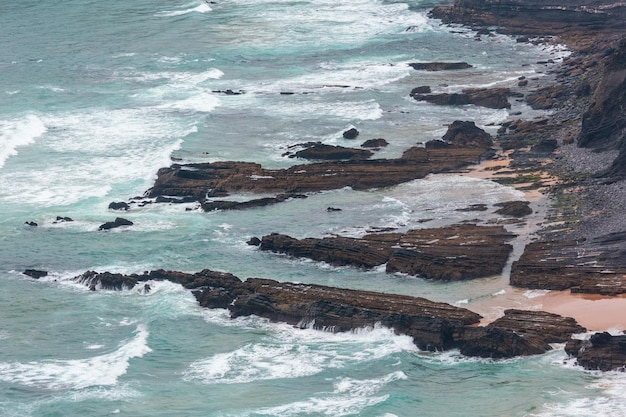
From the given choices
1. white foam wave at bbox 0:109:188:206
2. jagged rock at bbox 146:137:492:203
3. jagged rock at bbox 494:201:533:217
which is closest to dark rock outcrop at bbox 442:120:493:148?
jagged rock at bbox 146:137:492:203

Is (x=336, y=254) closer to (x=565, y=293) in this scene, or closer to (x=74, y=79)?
(x=565, y=293)

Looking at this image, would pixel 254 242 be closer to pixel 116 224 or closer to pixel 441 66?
pixel 116 224

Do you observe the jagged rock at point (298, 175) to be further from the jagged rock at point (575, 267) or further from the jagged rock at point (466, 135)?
the jagged rock at point (575, 267)

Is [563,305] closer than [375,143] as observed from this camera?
Yes

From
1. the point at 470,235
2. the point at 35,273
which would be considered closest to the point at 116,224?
the point at 35,273

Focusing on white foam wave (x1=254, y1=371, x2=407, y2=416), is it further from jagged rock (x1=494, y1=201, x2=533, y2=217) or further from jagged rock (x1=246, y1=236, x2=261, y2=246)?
jagged rock (x1=494, y1=201, x2=533, y2=217)

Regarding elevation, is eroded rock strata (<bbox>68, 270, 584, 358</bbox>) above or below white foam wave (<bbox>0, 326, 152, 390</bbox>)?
above
